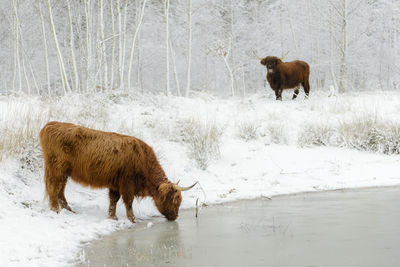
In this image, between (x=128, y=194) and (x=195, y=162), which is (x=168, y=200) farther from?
(x=195, y=162)

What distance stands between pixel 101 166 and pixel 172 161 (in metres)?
2.80

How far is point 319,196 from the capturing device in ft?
22.6

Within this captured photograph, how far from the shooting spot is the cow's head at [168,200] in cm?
564

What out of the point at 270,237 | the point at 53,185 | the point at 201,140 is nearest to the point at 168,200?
the point at 53,185

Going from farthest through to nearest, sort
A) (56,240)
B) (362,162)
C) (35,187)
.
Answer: (362,162)
(35,187)
(56,240)

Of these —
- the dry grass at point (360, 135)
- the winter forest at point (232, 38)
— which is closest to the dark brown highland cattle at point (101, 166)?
the dry grass at point (360, 135)

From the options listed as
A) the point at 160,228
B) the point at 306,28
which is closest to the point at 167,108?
the point at 160,228

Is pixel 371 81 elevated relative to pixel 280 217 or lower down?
elevated

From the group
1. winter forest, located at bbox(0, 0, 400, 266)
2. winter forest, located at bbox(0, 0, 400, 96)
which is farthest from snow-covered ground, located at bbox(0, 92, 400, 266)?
winter forest, located at bbox(0, 0, 400, 96)

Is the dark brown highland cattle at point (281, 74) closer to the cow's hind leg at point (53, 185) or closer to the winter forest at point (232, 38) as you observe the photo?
the winter forest at point (232, 38)

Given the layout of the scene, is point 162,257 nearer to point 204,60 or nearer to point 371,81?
point 204,60

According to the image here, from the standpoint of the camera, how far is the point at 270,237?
4.54 m

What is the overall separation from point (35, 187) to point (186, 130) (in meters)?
3.74

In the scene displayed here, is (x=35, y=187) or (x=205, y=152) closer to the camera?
(x=35, y=187)
